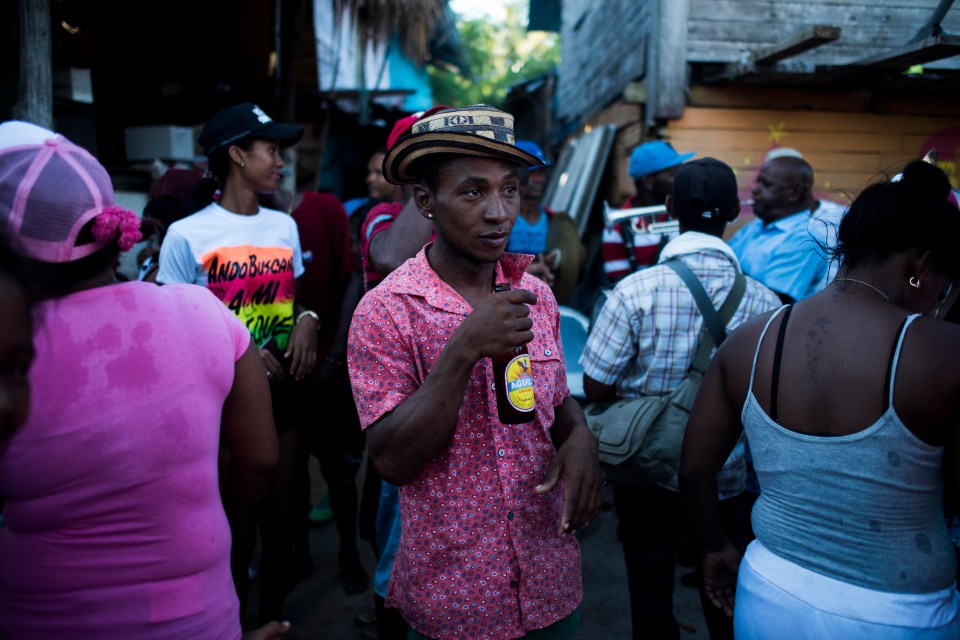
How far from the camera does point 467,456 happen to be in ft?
5.73

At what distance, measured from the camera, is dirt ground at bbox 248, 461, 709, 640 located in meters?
3.57

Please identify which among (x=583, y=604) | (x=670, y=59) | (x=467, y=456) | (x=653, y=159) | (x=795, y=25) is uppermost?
(x=795, y=25)

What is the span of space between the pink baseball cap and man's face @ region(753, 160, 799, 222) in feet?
12.0

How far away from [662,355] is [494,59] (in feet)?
100

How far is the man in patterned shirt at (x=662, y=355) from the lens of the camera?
2594 mm

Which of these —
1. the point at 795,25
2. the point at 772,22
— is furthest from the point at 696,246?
the point at 795,25

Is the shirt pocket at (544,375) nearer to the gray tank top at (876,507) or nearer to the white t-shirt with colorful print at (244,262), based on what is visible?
the gray tank top at (876,507)

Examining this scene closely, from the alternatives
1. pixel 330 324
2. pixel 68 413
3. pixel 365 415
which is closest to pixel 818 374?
pixel 365 415

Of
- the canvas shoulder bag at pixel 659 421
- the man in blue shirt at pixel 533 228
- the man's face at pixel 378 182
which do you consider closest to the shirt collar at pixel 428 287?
the canvas shoulder bag at pixel 659 421

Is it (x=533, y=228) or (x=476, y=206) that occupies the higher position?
(x=476, y=206)

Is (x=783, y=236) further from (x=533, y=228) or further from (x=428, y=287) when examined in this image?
(x=428, y=287)

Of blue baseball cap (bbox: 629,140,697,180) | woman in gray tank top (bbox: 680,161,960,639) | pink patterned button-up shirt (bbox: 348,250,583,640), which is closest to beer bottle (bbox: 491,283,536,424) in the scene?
pink patterned button-up shirt (bbox: 348,250,583,640)

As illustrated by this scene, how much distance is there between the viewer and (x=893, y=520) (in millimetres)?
1621

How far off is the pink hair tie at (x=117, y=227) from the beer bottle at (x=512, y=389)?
81 cm
